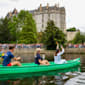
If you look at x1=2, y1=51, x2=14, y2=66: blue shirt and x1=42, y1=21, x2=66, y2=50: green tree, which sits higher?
x1=42, y1=21, x2=66, y2=50: green tree

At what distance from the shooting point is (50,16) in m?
93.3

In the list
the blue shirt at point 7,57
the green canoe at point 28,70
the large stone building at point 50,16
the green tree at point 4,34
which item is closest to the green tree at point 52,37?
the green tree at point 4,34

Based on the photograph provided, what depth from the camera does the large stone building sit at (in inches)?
3607

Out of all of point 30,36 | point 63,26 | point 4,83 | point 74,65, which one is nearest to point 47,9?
point 63,26

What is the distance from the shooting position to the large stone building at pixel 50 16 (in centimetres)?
9162

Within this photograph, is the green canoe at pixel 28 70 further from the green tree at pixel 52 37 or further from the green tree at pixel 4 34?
the green tree at pixel 4 34

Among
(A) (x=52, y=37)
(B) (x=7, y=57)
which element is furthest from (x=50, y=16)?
(B) (x=7, y=57)

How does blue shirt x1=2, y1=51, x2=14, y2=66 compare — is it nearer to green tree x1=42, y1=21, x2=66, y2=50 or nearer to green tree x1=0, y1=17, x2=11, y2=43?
green tree x1=42, y1=21, x2=66, y2=50

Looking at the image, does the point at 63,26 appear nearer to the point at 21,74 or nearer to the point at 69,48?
the point at 69,48

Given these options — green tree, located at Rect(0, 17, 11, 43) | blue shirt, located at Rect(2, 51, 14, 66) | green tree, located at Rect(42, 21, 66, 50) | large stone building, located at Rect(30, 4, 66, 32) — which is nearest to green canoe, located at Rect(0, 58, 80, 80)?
blue shirt, located at Rect(2, 51, 14, 66)

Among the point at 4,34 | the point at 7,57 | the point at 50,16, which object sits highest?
the point at 50,16

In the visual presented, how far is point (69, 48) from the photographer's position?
132 feet

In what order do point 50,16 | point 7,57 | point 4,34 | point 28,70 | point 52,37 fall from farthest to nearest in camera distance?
point 50,16, point 4,34, point 52,37, point 28,70, point 7,57

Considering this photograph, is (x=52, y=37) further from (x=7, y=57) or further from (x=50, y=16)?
(x=50, y=16)
